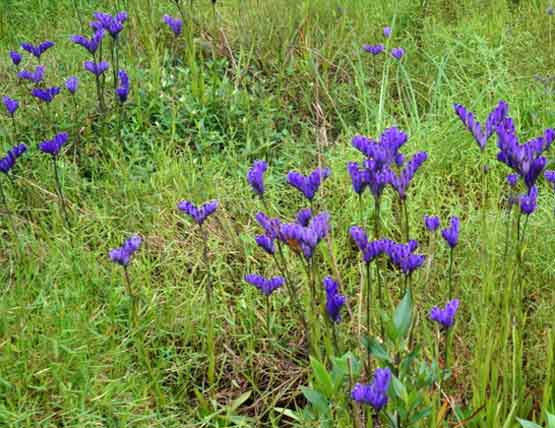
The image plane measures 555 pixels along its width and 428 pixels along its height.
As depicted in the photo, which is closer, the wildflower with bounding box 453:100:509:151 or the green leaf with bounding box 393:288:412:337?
the green leaf with bounding box 393:288:412:337

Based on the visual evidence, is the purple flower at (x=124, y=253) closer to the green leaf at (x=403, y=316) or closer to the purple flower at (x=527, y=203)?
the green leaf at (x=403, y=316)

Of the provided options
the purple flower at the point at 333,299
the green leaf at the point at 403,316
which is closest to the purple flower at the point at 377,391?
the green leaf at the point at 403,316

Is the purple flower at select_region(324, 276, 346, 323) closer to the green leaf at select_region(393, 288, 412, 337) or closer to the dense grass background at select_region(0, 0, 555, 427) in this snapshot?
the green leaf at select_region(393, 288, 412, 337)

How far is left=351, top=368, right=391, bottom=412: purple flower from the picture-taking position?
1499 millimetres

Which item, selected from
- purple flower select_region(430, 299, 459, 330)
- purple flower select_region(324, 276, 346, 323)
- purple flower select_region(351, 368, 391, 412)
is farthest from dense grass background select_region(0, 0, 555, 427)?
purple flower select_region(351, 368, 391, 412)

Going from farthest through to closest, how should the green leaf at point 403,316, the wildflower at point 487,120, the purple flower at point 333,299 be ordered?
the wildflower at point 487,120, the purple flower at point 333,299, the green leaf at point 403,316

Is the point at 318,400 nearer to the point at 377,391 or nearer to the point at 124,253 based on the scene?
the point at 377,391

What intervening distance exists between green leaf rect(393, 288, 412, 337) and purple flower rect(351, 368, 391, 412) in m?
0.15

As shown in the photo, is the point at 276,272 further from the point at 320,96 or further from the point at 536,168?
the point at 320,96

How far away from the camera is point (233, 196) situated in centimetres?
297

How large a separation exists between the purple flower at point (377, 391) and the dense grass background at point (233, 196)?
16.8 inches

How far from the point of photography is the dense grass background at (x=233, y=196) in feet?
6.89

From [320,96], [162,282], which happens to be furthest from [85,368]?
[320,96]

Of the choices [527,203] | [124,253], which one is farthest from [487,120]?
[124,253]
